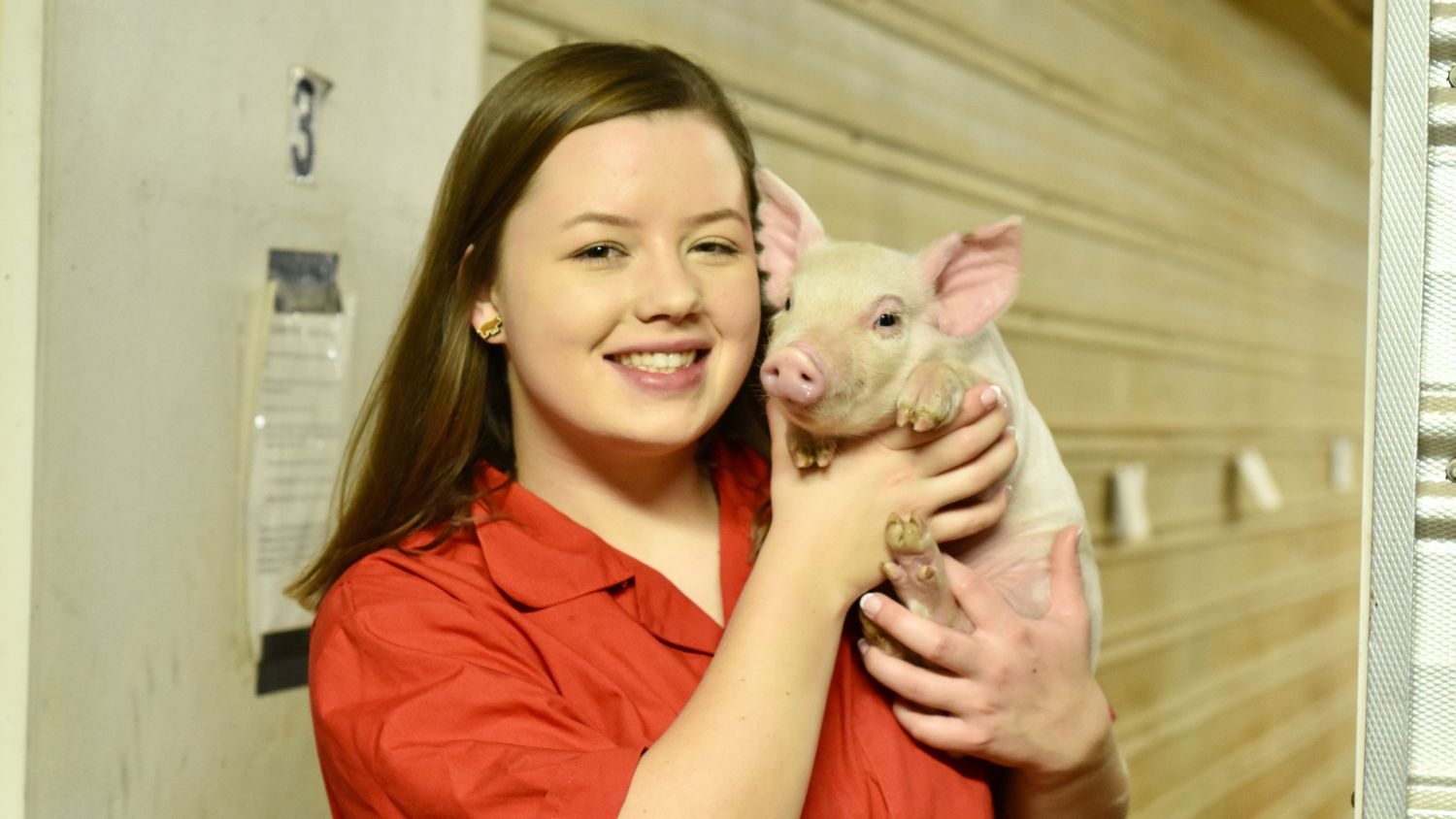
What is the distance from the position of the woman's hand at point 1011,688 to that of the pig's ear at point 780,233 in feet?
1.23

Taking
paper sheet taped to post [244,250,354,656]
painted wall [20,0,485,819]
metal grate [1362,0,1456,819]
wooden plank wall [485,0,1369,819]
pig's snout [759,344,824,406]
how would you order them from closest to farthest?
metal grate [1362,0,1456,819] < pig's snout [759,344,824,406] < painted wall [20,0,485,819] < paper sheet taped to post [244,250,354,656] < wooden plank wall [485,0,1369,819]

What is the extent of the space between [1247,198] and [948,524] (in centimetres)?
430

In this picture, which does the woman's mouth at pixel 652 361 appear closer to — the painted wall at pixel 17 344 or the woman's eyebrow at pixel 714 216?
the woman's eyebrow at pixel 714 216

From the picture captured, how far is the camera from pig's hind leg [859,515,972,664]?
1216 millimetres

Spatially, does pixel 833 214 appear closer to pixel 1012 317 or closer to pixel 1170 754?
pixel 1012 317

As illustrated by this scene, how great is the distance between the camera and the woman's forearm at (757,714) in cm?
101

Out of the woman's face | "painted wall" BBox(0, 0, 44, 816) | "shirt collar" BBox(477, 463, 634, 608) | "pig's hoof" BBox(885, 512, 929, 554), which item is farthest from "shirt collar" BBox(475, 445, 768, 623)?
"painted wall" BBox(0, 0, 44, 816)

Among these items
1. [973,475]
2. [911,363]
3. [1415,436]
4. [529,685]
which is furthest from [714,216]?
[1415,436]

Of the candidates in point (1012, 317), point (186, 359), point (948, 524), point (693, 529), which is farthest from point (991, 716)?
point (1012, 317)

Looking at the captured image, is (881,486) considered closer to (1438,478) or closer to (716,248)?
(716,248)

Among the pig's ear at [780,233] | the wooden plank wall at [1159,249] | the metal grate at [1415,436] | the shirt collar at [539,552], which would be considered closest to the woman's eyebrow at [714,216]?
the pig's ear at [780,233]

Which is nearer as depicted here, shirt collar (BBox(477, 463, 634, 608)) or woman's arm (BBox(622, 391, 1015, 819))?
woman's arm (BBox(622, 391, 1015, 819))

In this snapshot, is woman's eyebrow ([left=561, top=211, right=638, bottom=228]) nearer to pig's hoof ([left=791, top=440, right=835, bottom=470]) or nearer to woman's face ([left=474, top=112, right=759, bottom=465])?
woman's face ([left=474, top=112, right=759, bottom=465])

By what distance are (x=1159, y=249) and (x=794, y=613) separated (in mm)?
3490
